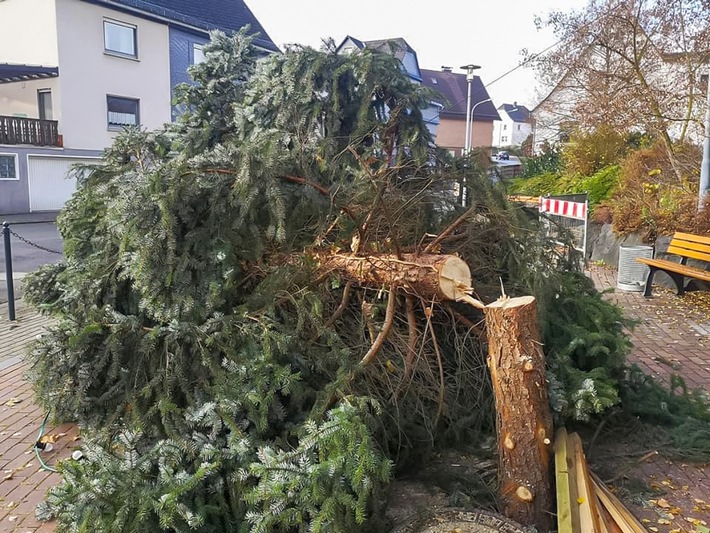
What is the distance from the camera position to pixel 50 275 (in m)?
5.28

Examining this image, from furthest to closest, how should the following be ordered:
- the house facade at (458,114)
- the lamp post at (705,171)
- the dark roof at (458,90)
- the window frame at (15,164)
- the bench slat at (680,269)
→ the dark roof at (458,90) → the house facade at (458,114) → the window frame at (15,164) → the lamp post at (705,171) → the bench slat at (680,269)

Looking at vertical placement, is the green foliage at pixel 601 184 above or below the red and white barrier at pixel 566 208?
above

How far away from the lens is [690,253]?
865 cm

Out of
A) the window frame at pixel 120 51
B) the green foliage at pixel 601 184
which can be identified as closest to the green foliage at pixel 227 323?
the green foliage at pixel 601 184

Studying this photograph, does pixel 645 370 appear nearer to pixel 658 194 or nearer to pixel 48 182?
pixel 658 194

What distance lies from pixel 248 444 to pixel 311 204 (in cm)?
180

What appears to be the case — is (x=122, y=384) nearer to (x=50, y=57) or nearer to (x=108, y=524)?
(x=108, y=524)

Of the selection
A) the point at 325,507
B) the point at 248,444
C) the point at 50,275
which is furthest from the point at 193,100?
the point at 325,507

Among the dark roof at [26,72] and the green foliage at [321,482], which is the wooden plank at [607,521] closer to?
the green foliage at [321,482]

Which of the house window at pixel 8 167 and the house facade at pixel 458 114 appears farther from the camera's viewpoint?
the house facade at pixel 458 114

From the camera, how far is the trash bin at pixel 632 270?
9436mm

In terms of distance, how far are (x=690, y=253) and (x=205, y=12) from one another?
74.7ft

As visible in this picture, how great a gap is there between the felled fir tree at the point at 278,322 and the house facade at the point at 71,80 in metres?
16.6

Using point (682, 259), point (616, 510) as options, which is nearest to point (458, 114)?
point (682, 259)
